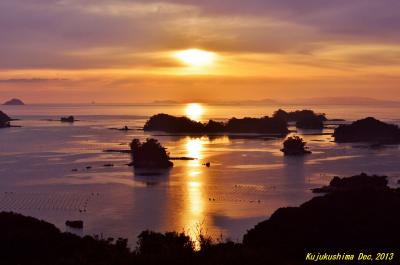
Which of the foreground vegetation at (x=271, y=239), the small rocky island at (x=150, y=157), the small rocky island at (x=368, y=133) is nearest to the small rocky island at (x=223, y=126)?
the small rocky island at (x=368, y=133)

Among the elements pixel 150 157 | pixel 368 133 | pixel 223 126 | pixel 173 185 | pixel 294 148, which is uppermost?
pixel 223 126

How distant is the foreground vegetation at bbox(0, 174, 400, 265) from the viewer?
17906mm

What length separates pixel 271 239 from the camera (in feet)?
101

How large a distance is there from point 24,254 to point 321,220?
17.4 metres

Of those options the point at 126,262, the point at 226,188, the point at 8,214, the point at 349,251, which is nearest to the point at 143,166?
the point at 226,188

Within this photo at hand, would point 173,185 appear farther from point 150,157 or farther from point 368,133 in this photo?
point 368,133

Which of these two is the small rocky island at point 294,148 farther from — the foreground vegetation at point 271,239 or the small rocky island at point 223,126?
the foreground vegetation at point 271,239

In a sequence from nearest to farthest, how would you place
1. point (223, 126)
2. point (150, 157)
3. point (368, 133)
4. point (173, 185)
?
point (173, 185) < point (150, 157) < point (368, 133) < point (223, 126)

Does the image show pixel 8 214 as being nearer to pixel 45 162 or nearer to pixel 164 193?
pixel 164 193

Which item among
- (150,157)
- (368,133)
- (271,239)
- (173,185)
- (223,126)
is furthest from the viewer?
(223,126)

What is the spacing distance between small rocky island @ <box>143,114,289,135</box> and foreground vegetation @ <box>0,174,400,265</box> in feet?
473

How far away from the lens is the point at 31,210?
175 ft

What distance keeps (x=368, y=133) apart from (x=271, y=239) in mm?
124900

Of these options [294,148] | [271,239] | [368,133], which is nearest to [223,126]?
[368,133]
